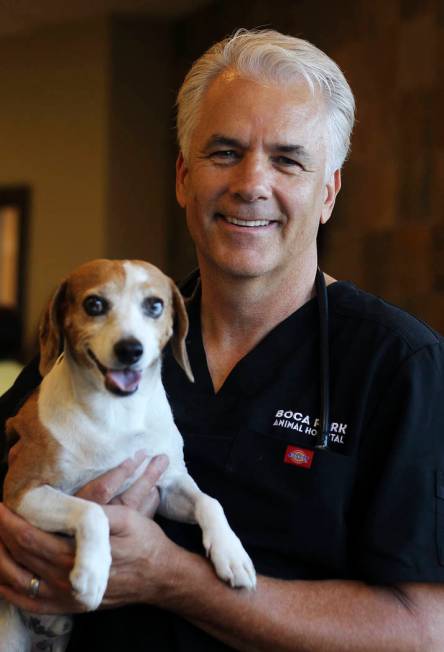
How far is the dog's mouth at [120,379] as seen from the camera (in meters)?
1.35

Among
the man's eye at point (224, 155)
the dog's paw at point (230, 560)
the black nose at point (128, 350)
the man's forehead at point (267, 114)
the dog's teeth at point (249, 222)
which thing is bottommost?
the dog's paw at point (230, 560)

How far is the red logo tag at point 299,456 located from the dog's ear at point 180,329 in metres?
0.21

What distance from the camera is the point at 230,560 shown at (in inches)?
52.9

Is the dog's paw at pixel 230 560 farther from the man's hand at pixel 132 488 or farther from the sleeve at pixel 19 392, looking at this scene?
the sleeve at pixel 19 392

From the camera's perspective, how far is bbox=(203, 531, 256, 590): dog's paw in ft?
4.39

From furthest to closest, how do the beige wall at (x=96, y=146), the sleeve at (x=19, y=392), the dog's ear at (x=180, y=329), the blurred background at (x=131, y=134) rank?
the beige wall at (x=96, y=146), the blurred background at (x=131, y=134), the sleeve at (x=19, y=392), the dog's ear at (x=180, y=329)

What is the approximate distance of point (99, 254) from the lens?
19.6 feet

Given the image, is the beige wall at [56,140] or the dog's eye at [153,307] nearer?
the dog's eye at [153,307]

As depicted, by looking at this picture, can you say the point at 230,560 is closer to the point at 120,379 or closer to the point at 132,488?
the point at 132,488

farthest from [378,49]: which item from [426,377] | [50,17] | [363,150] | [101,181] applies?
[426,377]

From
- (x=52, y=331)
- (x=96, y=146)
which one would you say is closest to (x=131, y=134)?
(x=96, y=146)

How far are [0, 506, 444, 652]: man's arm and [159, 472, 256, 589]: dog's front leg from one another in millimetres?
24

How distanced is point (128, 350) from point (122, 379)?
0.06m

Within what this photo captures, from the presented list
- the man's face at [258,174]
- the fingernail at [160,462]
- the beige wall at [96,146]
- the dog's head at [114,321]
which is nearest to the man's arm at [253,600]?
→ the fingernail at [160,462]
